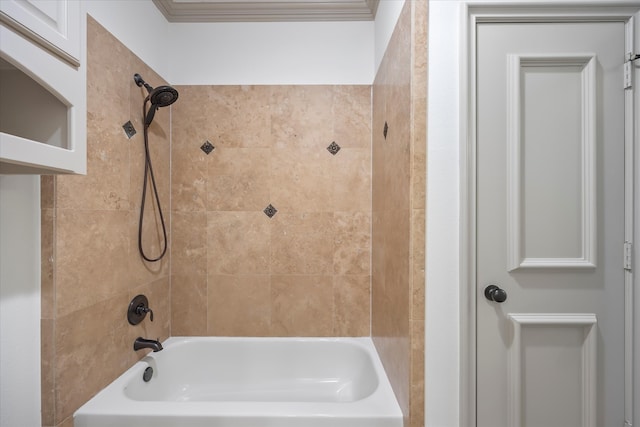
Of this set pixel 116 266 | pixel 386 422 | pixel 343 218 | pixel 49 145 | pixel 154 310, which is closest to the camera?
pixel 49 145

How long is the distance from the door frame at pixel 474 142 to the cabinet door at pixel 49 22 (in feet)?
4.00

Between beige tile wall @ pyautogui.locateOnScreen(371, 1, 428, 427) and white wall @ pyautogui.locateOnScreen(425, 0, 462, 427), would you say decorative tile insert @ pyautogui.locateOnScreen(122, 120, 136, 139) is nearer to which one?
beige tile wall @ pyautogui.locateOnScreen(371, 1, 428, 427)

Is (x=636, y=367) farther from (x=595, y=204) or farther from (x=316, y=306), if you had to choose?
(x=316, y=306)

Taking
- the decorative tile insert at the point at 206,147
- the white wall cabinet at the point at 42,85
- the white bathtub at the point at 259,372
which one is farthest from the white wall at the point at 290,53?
Answer: the white bathtub at the point at 259,372

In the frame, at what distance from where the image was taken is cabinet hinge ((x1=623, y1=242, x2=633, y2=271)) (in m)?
1.22

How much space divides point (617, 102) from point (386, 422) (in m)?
1.49

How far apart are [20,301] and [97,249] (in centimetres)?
34

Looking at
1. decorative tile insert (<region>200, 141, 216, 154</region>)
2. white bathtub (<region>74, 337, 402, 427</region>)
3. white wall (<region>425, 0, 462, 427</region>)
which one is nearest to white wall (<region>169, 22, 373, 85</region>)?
decorative tile insert (<region>200, 141, 216, 154</region>)

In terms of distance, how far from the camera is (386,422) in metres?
1.29

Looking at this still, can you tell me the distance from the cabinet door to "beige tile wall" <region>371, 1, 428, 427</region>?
1.05 m

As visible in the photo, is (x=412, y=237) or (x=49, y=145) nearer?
(x=49, y=145)

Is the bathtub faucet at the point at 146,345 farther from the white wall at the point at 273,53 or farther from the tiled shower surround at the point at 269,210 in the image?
the white wall at the point at 273,53

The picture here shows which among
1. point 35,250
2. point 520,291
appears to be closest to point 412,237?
point 520,291

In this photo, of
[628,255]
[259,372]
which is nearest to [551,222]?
[628,255]
